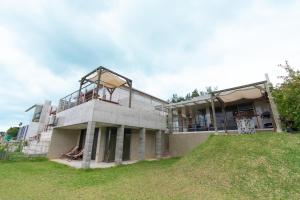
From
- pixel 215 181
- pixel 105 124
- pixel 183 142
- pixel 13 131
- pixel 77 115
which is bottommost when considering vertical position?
pixel 215 181

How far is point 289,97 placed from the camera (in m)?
9.26

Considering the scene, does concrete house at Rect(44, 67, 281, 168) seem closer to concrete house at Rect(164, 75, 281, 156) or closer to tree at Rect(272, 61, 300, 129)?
concrete house at Rect(164, 75, 281, 156)

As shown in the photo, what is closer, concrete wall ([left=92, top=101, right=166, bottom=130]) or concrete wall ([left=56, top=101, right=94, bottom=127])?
concrete wall ([left=56, top=101, right=94, bottom=127])

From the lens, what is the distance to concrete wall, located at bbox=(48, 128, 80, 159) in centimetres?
1397

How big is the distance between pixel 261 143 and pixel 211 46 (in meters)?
7.18

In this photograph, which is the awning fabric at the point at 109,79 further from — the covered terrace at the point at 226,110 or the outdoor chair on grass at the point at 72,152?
the outdoor chair on grass at the point at 72,152

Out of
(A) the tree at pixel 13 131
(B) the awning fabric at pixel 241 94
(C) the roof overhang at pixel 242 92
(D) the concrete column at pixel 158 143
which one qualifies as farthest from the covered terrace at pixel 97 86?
(A) the tree at pixel 13 131

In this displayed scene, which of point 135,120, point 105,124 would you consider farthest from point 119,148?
point 135,120

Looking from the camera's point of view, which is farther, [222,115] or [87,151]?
[222,115]

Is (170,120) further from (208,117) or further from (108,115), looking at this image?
(108,115)

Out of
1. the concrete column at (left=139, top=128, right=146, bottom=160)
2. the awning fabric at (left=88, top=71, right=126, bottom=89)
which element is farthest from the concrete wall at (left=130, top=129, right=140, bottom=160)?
the awning fabric at (left=88, top=71, right=126, bottom=89)

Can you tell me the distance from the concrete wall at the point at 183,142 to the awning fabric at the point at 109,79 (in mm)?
Result: 7351

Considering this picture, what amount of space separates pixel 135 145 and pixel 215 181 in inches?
363

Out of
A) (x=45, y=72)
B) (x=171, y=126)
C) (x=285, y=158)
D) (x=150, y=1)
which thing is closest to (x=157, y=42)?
(x=150, y=1)
